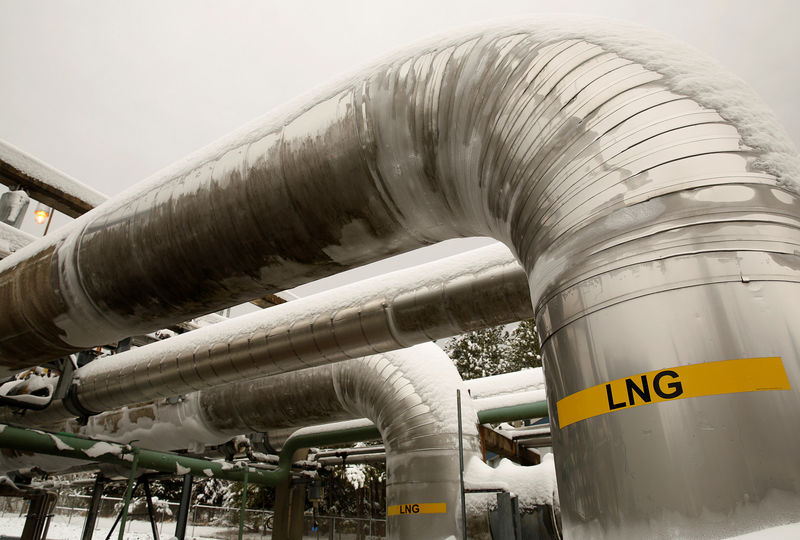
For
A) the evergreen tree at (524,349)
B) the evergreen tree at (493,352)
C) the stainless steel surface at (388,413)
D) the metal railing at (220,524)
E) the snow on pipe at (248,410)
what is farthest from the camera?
the evergreen tree at (493,352)

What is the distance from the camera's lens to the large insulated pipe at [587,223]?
108 centimetres

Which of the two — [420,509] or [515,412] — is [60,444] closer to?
[420,509]

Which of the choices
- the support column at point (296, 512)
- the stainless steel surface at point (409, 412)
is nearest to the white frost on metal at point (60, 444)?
the stainless steel surface at point (409, 412)

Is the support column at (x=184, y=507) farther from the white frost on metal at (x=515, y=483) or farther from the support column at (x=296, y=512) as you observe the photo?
the white frost on metal at (x=515, y=483)

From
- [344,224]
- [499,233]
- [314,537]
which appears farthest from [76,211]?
[314,537]

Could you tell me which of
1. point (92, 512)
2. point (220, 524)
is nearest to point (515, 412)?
point (92, 512)

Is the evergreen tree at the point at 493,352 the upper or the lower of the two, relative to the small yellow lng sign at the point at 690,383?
upper

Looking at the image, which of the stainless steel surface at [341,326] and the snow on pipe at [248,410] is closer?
the stainless steel surface at [341,326]

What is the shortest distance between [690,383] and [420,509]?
3886mm

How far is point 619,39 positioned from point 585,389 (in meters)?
1.14

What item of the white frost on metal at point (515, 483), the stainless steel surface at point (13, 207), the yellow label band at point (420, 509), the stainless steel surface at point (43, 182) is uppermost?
the stainless steel surface at point (43, 182)

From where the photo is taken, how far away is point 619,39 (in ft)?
5.37

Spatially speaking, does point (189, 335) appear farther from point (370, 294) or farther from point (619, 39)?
point (619, 39)

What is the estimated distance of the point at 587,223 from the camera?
1.37m
